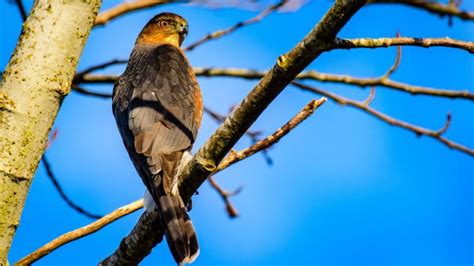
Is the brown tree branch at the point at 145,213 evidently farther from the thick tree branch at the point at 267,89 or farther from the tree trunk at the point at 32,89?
the thick tree branch at the point at 267,89

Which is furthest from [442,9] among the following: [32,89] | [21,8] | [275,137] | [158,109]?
[32,89]

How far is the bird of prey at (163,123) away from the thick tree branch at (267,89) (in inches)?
12.0

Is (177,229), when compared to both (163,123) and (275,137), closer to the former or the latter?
(275,137)

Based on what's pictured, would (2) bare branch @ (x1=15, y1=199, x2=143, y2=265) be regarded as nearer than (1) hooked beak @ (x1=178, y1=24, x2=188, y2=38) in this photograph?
Yes

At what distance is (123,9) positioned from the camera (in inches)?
199

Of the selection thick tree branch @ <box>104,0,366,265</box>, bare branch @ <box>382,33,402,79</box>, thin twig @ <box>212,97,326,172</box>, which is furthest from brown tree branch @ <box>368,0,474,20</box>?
thick tree branch @ <box>104,0,366,265</box>

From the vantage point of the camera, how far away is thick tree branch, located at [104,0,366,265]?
2.25 metres

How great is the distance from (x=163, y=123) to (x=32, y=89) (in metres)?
0.96

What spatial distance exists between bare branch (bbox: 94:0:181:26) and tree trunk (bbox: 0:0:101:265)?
1812 millimetres

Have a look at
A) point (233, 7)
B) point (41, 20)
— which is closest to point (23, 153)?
point (41, 20)

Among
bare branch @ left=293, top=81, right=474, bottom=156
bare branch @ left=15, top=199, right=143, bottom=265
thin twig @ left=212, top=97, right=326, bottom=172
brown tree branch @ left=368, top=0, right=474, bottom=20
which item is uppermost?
brown tree branch @ left=368, top=0, right=474, bottom=20

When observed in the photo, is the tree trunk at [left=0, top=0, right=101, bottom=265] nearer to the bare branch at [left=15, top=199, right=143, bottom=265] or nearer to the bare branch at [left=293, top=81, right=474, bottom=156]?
the bare branch at [left=15, top=199, right=143, bottom=265]

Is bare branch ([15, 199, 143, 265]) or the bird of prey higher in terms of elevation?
the bird of prey

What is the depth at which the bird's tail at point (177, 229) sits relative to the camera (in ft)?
9.67
